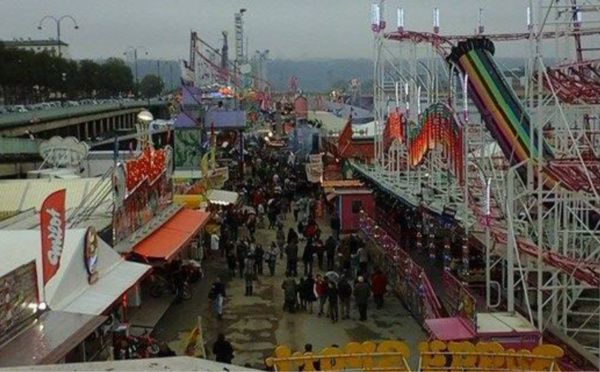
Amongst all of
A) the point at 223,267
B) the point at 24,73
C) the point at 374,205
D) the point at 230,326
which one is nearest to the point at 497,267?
the point at 230,326

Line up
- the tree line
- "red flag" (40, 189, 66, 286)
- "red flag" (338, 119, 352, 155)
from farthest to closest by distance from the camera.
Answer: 1. the tree line
2. "red flag" (338, 119, 352, 155)
3. "red flag" (40, 189, 66, 286)

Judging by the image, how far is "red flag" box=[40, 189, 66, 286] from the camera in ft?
37.0

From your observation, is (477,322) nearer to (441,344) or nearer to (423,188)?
(441,344)

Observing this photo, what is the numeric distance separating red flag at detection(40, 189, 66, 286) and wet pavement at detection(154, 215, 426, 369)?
13.2 ft

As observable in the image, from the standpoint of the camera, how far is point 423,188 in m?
25.4

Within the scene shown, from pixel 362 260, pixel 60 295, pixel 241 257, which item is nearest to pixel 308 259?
pixel 362 260

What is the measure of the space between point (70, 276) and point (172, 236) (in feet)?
22.0

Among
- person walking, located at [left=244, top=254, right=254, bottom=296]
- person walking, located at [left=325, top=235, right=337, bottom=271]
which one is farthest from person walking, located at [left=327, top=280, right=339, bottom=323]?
person walking, located at [left=325, top=235, right=337, bottom=271]

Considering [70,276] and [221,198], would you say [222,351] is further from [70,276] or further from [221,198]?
[221,198]

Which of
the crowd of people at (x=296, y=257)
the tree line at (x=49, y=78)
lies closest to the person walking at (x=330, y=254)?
the crowd of people at (x=296, y=257)

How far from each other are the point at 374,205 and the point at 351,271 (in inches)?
280

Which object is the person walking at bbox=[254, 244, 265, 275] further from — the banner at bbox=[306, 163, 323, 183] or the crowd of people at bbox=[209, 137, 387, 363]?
the banner at bbox=[306, 163, 323, 183]

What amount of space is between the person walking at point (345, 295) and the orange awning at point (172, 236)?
3402 millimetres

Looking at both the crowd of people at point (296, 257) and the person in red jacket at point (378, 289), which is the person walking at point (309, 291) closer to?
the crowd of people at point (296, 257)
